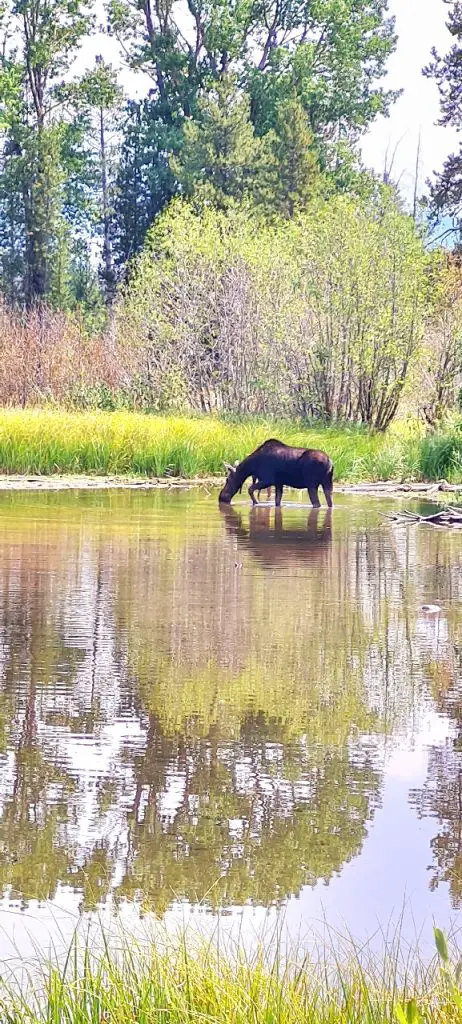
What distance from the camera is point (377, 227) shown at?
115 ft

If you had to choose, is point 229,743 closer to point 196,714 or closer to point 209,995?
point 196,714

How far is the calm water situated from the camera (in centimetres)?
536

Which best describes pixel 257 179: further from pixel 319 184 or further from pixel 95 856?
pixel 95 856

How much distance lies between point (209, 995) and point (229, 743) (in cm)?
345

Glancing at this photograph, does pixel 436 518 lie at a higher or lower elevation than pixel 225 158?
lower

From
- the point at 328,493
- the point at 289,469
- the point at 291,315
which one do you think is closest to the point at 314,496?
the point at 328,493

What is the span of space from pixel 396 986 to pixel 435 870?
4.72 feet

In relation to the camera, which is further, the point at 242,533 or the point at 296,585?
the point at 242,533

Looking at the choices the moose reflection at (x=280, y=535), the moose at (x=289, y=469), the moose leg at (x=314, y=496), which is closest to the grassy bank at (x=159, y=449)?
the moose leg at (x=314, y=496)

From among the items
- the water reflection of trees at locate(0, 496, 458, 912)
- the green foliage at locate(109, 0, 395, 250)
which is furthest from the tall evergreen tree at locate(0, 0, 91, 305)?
the water reflection of trees at locate(0, 496, 458, 912)

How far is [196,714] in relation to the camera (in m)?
8.05

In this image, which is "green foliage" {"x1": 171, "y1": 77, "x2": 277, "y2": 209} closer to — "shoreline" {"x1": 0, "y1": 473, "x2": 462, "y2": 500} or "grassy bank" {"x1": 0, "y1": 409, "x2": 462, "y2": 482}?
"grassy bank" {"x1": 0, "y1": 409, "x2": 462, "y2": 482}

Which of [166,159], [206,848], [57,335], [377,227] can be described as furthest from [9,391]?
[206,848]

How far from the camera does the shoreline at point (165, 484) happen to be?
25.2 metres
